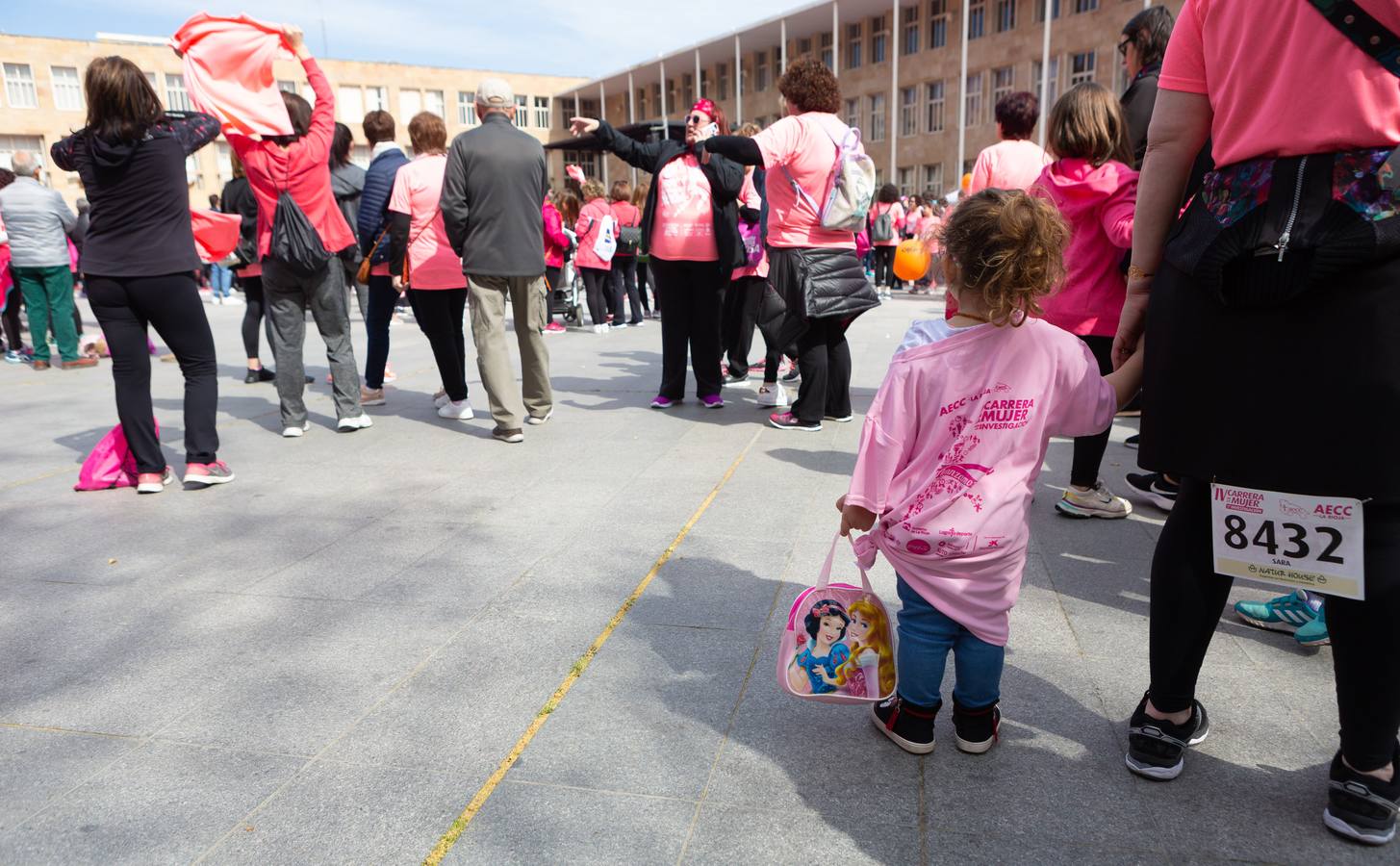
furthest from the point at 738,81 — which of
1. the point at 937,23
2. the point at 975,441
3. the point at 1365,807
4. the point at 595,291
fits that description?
the point at 1365,807

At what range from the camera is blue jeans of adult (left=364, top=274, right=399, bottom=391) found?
6698 mm

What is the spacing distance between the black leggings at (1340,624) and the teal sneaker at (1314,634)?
85 cm

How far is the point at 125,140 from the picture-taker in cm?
435

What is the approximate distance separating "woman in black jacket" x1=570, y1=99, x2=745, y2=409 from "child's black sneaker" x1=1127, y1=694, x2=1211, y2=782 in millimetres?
4416

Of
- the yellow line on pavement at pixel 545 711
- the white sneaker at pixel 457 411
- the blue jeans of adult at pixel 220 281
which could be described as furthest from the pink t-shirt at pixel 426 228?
the blue jeans of adult at pixel 220 281

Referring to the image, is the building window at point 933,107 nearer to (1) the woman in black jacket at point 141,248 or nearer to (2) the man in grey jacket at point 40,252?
(2) the man in grey jacket at point 40,252

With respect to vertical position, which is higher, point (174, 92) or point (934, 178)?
point (174, 92)

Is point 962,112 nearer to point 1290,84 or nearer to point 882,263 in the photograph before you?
point 882,263

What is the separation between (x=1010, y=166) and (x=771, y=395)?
2459 millimetres

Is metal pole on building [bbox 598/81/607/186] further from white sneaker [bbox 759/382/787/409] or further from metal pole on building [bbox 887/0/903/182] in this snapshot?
white sneaker [bbox 759/382/787/409]

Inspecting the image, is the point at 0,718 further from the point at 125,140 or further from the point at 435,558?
the point at 125,140

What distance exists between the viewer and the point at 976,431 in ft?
6.82

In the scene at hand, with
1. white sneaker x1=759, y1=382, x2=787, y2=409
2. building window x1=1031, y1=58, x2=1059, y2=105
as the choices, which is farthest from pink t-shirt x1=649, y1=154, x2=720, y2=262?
building window x1=1031, y1=58, x2=1059, y2=105

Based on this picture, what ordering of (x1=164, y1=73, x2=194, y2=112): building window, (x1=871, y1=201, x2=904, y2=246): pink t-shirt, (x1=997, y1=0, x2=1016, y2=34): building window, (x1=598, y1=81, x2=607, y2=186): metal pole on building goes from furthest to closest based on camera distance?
(x1=598, y1=81, x2=607, y2=186): metal pole on building
(x1=164, y1=73, x2=194, y2=112): building window
(x1=997, y1=0, x2=1016, y2=34): building window
(x1=871, y1=201, x2=904, y2=246): pink t-shirt
